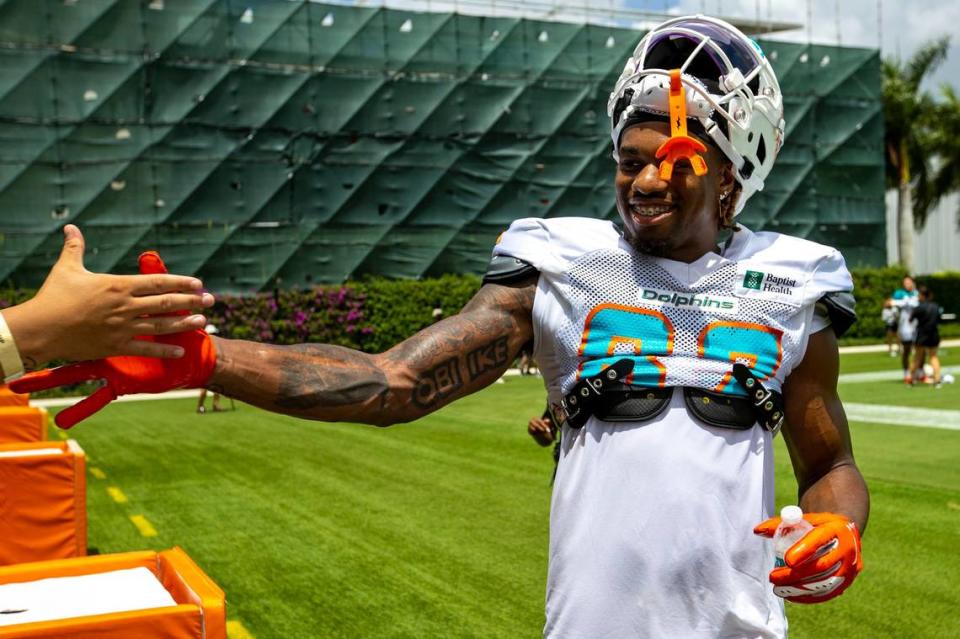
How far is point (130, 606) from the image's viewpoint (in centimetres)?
386

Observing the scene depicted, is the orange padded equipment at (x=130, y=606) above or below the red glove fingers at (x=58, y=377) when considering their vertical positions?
below

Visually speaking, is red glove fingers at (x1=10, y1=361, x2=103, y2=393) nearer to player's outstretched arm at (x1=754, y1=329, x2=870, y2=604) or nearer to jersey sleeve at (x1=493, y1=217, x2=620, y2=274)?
jersey sleeve at (x1=493, y1=217, x2=620, y2=274)

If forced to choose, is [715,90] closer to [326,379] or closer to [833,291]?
[833,291]

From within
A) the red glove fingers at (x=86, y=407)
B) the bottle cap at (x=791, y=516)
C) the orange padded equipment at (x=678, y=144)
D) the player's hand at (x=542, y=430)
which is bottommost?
the player's hand at (x=542, y=430)

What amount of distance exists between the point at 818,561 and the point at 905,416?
13.7 metres

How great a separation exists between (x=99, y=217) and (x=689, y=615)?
2739 cm

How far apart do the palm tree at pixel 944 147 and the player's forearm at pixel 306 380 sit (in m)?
51.1

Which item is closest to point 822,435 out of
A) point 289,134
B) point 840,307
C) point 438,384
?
point 840,307

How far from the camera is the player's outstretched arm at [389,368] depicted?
2252 mm

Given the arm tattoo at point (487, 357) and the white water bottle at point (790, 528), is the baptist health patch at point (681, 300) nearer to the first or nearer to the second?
the arm tattoo at point (487, 357)

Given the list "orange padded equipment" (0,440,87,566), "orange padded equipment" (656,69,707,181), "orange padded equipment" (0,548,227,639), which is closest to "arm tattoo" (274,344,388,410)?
"orange padded equipment" (656,69,707,181)

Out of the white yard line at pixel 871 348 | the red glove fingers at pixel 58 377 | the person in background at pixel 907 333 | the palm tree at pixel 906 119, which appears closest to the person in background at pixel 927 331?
the person in background at pixel 907 333

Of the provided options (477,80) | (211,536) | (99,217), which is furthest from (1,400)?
(477,80)

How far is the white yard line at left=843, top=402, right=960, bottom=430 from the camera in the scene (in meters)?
14.1
